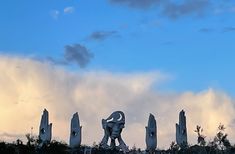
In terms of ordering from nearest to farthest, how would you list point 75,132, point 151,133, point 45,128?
1. point 45,128
2. point 75,132
3. point 151,133

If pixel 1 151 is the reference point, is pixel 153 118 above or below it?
above

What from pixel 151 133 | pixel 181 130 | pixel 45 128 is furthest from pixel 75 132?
pixel 181 130

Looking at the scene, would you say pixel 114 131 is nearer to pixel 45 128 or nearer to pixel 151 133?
pixel 151 133

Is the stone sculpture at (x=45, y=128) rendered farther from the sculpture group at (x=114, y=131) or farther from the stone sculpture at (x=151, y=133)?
the stone sculpture at (x=151, y=133)

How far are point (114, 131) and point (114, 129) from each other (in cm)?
29

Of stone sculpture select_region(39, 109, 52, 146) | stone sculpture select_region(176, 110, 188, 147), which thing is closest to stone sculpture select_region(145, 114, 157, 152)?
stone sculpture select_region(176, 110, 188, 147)

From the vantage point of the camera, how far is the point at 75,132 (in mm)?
90938

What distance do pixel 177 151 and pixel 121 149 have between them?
7.93 metres

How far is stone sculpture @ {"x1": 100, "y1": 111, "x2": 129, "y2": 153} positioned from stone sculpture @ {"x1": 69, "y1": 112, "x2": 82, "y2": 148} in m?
3.82

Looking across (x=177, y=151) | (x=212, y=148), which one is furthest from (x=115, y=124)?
(x=212, y=148)

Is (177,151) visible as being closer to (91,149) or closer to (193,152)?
(193,152)

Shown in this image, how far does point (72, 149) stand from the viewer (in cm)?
9006

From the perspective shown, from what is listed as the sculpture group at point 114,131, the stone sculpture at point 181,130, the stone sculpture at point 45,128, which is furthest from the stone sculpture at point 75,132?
the stone sculpture at point 181,130

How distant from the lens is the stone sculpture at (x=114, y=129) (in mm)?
92500
